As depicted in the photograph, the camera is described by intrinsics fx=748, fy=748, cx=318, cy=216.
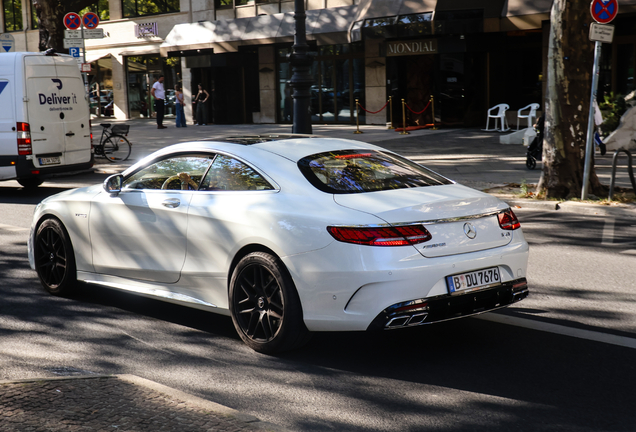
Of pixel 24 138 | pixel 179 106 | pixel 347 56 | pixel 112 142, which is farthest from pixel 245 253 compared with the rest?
pixel 179 106

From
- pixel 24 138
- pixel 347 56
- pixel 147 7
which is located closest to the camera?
pixel 24 138

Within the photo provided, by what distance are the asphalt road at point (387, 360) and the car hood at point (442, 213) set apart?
75cm

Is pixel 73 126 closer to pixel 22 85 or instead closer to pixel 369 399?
pixel 22 85

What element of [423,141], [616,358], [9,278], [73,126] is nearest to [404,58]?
[423,141]

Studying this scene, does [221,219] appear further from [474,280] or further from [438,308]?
[474,280]

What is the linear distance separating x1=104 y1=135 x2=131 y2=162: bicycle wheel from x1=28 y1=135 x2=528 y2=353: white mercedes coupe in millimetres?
13728

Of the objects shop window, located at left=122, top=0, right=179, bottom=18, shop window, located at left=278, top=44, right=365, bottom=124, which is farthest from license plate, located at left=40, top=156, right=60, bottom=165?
shop window, located at left=122, top=0, right=179, bottom=18

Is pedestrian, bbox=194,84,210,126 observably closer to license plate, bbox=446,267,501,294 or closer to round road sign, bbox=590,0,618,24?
round road sign, bbox=590,0,618,24

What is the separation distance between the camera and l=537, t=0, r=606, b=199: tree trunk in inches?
→ 437

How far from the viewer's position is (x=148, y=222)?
562 centimetres

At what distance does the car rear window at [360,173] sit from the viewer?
494 centimetres

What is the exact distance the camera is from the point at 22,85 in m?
13.3

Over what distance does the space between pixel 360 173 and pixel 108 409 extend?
2.32m

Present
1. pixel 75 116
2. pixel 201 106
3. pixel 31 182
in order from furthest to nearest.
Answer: pixel 201 106, pixel 31 182, pixel 75 116
